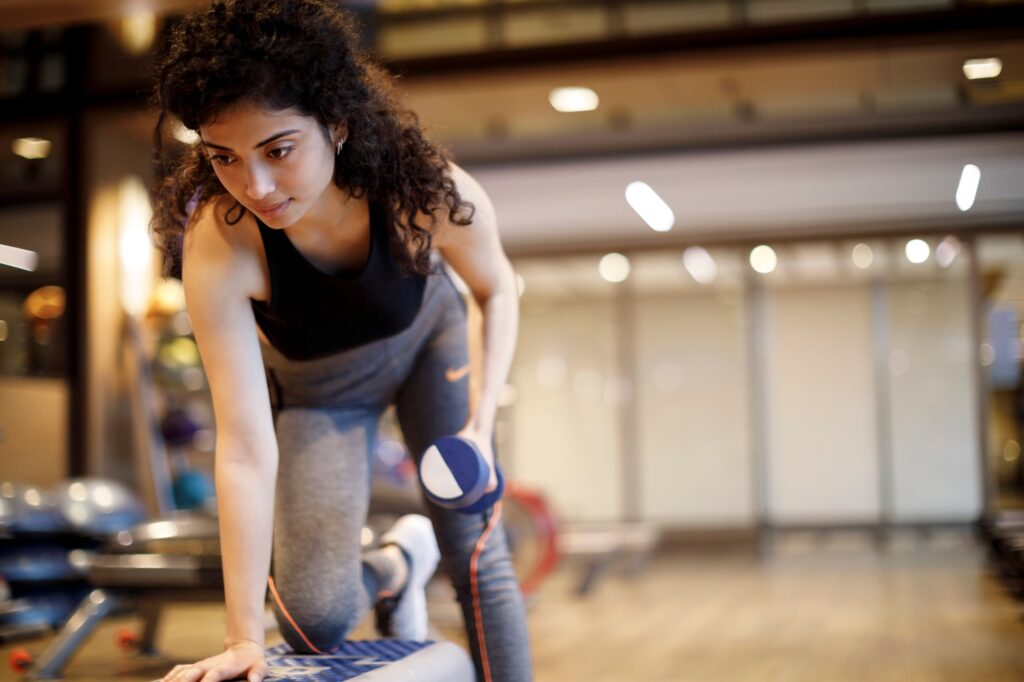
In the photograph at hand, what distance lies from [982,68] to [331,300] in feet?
13.1

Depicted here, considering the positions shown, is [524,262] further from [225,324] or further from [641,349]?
[225,324]

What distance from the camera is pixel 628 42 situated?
A: 477 centimetres

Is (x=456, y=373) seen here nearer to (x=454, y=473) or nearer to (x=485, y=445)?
(x=485, y=445)

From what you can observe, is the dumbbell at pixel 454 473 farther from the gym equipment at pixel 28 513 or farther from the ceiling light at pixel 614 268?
the ceiling light at pixel 614 268

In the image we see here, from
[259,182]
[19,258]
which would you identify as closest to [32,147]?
[19,258]

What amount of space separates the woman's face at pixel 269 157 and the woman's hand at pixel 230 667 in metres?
0.54

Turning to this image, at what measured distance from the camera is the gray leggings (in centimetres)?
165

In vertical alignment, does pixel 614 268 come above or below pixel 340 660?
above

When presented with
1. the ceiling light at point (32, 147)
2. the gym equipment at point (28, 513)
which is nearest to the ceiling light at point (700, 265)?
the ceiling light at point (32, 147)

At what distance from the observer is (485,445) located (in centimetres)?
155

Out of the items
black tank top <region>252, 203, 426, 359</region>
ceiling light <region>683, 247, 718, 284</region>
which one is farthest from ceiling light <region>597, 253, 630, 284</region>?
black tank top <region>252, 203, 426, 359</region>

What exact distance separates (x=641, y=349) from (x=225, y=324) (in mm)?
6626

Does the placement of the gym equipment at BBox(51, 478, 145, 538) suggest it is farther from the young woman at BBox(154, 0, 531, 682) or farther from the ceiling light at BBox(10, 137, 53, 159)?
the young woman at BBox(154, 0, 531, 682)

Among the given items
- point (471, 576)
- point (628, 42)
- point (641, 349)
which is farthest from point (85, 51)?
point (471, 576)
